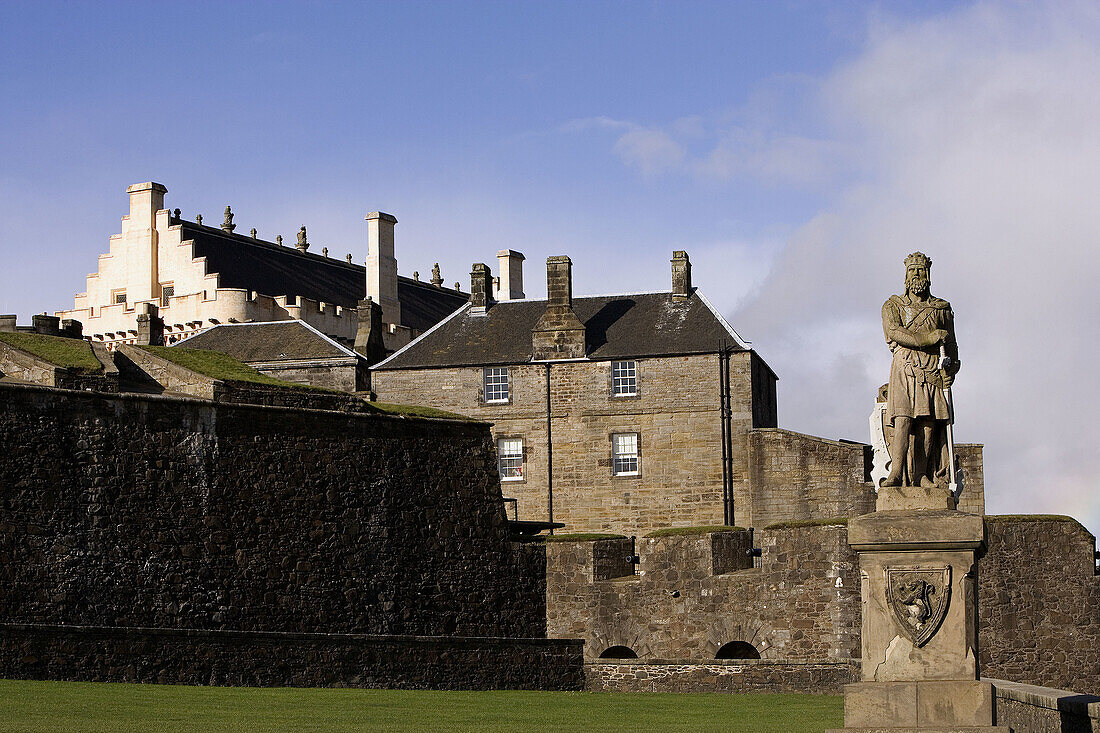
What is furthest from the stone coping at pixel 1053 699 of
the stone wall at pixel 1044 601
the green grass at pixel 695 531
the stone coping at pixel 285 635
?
the green grass at pixel 695 531

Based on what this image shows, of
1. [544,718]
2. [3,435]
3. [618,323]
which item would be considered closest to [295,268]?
[618,323]

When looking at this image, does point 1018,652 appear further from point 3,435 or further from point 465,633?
point 3,435

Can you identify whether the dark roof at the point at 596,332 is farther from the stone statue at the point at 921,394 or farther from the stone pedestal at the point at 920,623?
the stone pedestal at the point at 920,623

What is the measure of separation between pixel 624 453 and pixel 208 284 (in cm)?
1796

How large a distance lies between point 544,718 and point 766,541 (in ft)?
44.8

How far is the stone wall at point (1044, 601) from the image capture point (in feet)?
107

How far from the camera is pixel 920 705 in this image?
13562mm

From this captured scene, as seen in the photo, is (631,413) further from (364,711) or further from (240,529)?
(364,711)

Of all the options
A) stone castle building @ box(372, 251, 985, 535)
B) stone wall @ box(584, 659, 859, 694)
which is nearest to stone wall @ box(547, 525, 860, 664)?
stone wall @ box(584, 659, 859, 694)

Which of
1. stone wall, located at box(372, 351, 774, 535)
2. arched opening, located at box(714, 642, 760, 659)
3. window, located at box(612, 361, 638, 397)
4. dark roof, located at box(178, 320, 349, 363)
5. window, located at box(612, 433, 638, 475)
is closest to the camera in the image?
arched opening, located at box(714, 642, 760, 659)

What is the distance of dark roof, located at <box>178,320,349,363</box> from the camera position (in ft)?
165

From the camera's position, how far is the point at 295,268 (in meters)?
62.7

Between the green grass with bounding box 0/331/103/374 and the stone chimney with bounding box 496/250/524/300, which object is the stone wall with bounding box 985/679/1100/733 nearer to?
the green grass with bounding box 0/331/103/374

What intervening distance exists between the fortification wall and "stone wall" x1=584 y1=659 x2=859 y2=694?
2602 mm
